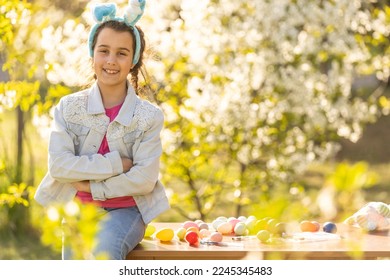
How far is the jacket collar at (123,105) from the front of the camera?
2.96m

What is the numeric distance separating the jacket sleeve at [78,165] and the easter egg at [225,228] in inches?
22.3

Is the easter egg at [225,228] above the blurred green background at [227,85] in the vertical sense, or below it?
below

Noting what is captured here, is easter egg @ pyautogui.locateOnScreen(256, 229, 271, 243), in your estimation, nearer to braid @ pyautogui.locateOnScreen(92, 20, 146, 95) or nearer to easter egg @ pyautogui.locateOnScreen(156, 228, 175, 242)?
easter egg @ pyautogui.locateOnScreen(156, 228, 175, 242)

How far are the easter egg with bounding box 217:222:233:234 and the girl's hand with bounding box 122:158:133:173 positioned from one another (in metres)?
0.52

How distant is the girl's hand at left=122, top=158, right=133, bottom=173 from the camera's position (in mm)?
2910

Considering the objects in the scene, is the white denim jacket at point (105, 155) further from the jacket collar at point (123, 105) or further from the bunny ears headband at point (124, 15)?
the bunny ears headband at point (124, 15)

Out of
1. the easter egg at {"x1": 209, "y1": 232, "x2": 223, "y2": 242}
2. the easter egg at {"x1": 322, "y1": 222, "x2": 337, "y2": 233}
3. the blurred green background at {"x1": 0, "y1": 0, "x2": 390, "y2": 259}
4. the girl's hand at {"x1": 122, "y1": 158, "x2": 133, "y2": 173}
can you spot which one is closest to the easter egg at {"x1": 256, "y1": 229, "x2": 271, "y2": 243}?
the easter egg at {"x1": 209, "y1": 232, "x2": 223, "y2": 242}

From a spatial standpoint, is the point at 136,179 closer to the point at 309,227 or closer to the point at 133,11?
the point at 133,11

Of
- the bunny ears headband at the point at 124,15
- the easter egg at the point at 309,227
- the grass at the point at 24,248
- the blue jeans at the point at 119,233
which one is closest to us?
the blue jeans at the point at 119,233

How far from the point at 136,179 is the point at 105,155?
0.14 meters

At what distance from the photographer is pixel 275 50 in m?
5.24

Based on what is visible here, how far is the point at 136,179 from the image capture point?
2859 mm

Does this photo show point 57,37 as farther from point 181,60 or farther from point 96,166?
point 96,166

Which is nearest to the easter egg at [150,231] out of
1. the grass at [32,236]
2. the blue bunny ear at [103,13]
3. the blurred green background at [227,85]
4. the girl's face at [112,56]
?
the girl's face at [112,56]
